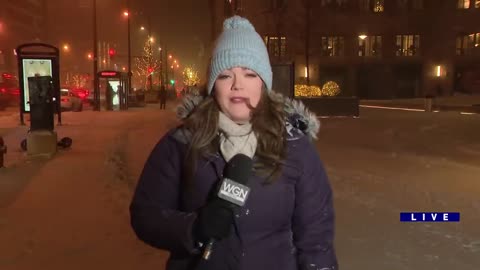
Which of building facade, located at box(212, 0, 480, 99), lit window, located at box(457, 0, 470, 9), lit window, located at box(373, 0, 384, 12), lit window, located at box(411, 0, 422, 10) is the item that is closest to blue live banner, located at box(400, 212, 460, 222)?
building facade, located at box(212, 0, 480, 99)

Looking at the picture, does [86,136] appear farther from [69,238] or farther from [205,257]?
[205,257]

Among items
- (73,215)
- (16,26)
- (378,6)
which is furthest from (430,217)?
(16,26)

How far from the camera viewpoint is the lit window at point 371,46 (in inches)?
2237

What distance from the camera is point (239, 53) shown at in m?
2.28

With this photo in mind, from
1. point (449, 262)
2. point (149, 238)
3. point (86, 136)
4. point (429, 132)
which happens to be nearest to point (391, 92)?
point (429, 132)

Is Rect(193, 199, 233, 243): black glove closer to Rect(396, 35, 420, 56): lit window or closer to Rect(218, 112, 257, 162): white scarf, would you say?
Rect(218, 112, 257, 162): white scarf

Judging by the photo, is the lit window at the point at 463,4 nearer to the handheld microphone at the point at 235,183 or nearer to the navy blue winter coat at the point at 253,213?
the navy blue winter coat at the point at 253,213

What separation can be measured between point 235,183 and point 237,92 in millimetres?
477

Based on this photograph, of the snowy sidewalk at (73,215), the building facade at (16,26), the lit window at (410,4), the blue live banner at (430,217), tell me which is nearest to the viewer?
the snowy sidewalk at (73,215)

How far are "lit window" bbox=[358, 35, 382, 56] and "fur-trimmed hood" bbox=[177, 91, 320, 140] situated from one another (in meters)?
56.2

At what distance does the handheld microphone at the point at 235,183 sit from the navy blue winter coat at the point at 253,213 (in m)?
0.10

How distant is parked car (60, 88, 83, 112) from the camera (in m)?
32.9

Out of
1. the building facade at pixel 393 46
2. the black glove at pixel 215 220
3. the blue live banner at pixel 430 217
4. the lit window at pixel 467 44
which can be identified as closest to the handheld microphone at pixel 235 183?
the black glove at pixel 215 220

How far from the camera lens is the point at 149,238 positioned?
224 centimetres
